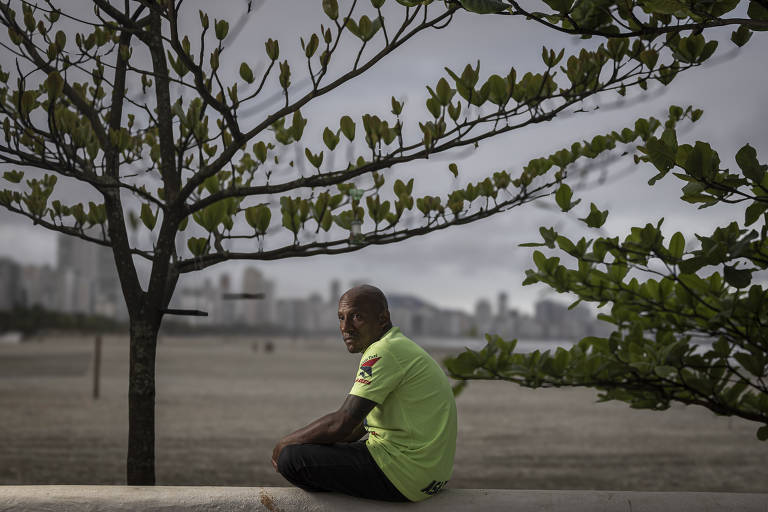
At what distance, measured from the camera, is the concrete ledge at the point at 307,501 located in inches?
112

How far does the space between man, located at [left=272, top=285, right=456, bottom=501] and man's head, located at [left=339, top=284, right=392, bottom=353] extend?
9 centimetres

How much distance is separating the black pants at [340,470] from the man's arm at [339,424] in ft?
0.14

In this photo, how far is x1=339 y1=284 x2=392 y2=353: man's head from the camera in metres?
3.03

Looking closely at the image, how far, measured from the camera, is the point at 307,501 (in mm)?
2883

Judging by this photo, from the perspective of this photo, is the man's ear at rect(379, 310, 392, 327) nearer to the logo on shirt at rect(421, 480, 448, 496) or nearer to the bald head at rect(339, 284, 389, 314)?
the bald head at rect(339, 284, 389, 314)

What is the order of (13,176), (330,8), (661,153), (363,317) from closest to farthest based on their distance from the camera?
(661,153) < (363,317) < (330,8) < (13,176)

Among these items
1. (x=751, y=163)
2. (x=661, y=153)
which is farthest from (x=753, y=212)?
(x=661, y=153)

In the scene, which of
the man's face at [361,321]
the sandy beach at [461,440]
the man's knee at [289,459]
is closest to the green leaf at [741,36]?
the man's face at [361,321]

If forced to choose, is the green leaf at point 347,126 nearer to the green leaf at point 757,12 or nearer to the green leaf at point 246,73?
the green leaf at point 246,73

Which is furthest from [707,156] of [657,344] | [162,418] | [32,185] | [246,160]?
[162,418]

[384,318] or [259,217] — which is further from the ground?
[259,217]

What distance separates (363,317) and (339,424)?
48cm

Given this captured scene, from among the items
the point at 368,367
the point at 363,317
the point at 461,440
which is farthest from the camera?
the point at 461,440

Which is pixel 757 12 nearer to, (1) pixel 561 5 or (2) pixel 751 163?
(2) pixel 751 163
